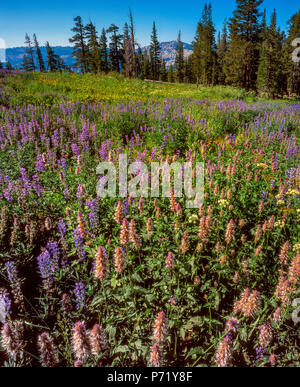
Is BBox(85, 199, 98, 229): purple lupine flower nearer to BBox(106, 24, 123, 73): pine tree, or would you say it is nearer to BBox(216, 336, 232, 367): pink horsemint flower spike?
BBox(216, 336, 232, 367): pink horsemint flower spike

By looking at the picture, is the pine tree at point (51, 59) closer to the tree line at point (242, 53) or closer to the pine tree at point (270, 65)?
the tree line at point (242, 53)

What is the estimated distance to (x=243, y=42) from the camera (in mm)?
33000

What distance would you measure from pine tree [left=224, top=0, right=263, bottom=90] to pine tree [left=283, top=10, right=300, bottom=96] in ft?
17.2

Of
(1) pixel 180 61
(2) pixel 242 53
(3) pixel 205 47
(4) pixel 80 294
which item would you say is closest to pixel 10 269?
(4) pixel 80 294

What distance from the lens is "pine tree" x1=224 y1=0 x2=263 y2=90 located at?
3269 cm

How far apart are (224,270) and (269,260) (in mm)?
895

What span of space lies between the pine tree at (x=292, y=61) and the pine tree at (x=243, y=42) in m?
5.25

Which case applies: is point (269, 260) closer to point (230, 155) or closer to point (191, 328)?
point (191, 328)

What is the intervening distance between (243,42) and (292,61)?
906 cm

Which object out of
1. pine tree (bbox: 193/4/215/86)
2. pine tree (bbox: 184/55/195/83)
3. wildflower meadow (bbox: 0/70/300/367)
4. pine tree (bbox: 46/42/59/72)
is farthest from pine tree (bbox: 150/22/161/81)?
wildflower meadow (bbox: 0/70/300/367)

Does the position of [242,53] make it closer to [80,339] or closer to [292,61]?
[292,61]

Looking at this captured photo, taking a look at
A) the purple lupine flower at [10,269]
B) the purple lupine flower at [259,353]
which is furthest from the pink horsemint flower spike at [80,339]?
the purple lupine flower at [259,353]

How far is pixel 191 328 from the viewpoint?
2.54 m
